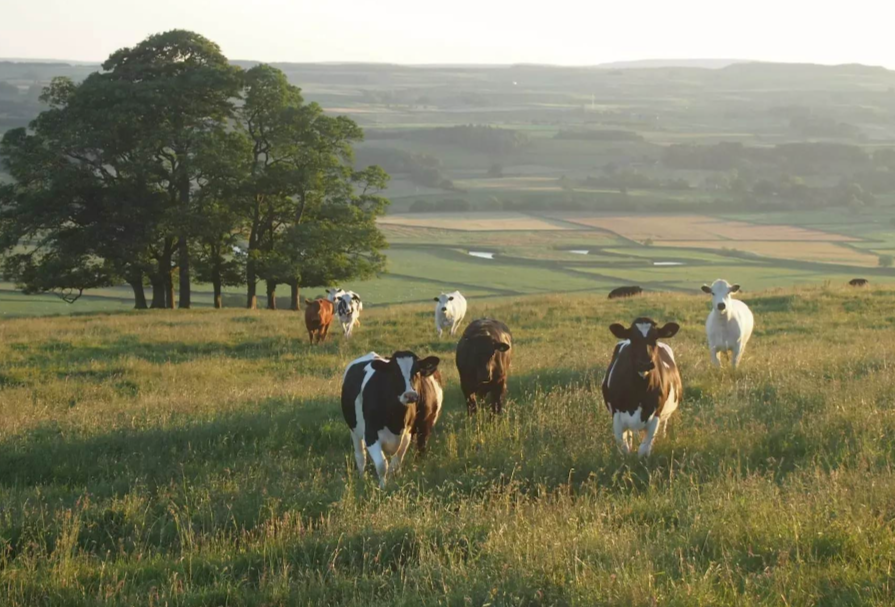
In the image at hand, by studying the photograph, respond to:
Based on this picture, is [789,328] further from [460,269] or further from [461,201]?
[461,201]

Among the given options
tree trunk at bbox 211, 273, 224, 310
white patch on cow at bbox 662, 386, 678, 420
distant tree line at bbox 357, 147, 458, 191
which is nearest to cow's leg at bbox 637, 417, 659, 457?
white patch on cow at bbox 662, 386, 678, 420

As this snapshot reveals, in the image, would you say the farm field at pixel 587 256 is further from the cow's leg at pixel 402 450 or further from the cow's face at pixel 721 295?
the cow's leg at pixel 402 450

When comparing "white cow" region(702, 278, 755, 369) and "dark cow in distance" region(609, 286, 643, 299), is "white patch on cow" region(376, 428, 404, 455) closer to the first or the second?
"white cow" region(702, 278, 755, 369)

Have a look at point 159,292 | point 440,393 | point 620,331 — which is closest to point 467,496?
point 440,393

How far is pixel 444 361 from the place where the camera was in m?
18.0

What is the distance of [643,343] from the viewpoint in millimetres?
10398

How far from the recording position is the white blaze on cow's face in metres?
9.22

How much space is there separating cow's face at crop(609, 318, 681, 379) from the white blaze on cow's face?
2314 mm

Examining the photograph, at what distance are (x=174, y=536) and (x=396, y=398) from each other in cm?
274

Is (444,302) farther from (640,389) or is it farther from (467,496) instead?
(467,496)

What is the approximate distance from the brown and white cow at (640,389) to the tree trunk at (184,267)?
1088 inches

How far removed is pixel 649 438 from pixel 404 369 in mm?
2722

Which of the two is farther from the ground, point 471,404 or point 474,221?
point 471,404

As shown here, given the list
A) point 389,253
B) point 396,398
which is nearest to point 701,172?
point 389,253
